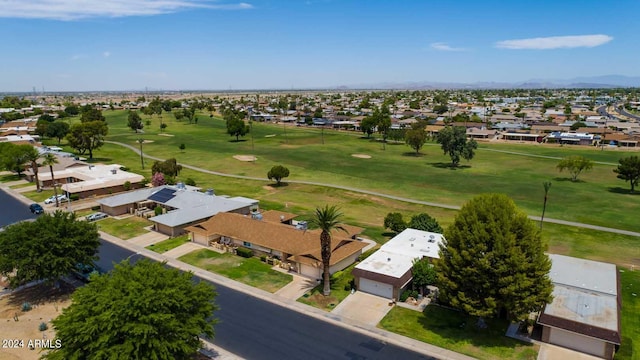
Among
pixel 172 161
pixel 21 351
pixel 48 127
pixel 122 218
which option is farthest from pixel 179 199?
pixel 48 127

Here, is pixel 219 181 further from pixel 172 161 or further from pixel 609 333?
pixel 609 333

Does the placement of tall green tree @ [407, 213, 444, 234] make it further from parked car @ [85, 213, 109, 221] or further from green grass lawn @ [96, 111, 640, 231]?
parked car @ [85, 213, 109, 221]

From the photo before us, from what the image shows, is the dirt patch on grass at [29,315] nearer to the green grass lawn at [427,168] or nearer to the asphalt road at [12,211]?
the asphalt road at [12,211]

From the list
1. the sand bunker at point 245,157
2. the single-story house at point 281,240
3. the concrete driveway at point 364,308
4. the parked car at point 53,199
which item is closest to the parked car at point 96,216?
the parked car at point 53,199

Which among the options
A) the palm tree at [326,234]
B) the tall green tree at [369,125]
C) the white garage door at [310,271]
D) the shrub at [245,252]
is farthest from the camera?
the tall green tree at [369,125]

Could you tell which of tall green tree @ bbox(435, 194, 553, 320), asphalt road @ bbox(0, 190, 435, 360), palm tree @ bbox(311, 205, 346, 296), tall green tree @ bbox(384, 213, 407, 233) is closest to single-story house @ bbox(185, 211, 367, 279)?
palm tree @ bbox(311, 205, 346, 296)

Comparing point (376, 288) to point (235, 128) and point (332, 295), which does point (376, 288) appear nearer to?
point (332, 295)
